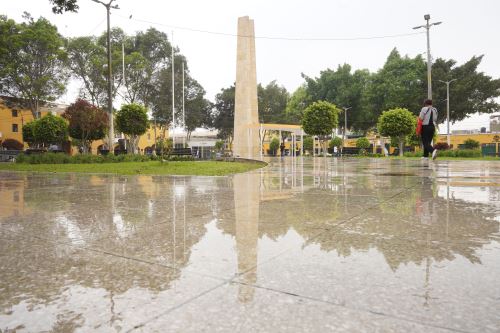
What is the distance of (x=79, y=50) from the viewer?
43.0 metres

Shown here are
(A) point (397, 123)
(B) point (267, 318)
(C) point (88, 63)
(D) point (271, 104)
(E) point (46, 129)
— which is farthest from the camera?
(D) point (271, 104)

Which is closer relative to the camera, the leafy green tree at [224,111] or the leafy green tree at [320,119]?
the leafy green tree at [320,119]

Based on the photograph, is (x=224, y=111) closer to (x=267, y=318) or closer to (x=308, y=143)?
(x=308, y=143)

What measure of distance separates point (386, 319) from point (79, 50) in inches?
1893

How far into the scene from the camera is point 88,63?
141 ft

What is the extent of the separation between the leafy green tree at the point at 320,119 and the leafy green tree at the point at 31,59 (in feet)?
90.2

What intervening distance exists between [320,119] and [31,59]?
31.3 metres

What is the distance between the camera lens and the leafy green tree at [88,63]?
42438 millimetres

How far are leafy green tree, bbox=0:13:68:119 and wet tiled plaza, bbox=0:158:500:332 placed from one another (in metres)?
40.7

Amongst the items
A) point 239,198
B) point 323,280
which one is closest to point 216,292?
point 323,280

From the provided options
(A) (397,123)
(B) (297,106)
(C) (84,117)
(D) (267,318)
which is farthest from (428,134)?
(B) (297,106)

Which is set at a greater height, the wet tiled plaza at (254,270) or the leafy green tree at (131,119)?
the leafy green tree at (131,119)

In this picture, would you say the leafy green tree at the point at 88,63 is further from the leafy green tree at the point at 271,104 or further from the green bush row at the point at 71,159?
the leafy green tree at the point at 271,104

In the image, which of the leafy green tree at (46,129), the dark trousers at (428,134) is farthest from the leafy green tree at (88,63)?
the dark trousers at (428,134)
